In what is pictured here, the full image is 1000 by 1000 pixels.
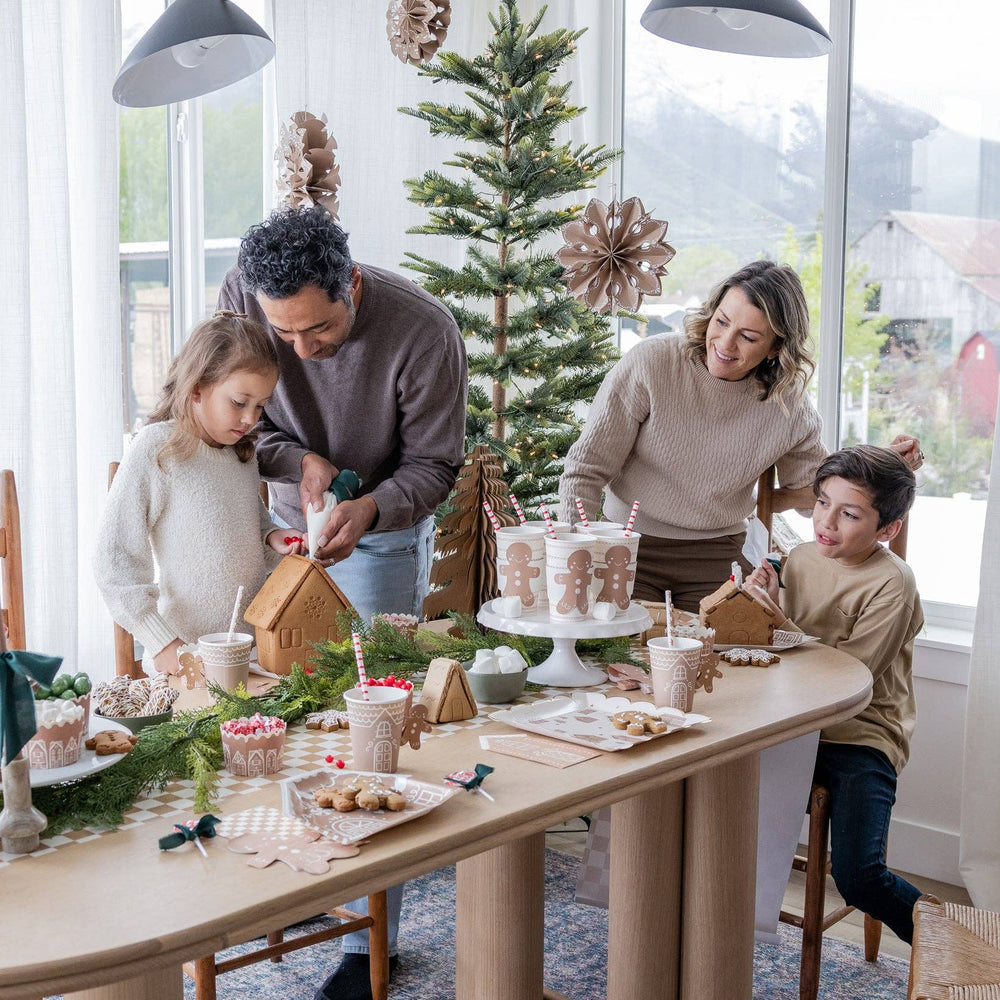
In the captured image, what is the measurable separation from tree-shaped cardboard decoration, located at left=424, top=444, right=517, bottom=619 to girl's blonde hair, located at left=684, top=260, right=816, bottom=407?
0.70 metres

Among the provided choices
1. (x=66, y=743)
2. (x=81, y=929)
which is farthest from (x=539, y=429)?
(x=81, y=929)

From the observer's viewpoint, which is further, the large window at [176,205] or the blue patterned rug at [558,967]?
the large window at [176,205]

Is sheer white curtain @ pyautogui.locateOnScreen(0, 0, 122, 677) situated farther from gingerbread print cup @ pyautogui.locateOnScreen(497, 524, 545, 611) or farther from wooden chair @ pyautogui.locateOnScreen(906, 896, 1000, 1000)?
wooden chair @ pyautogui.locateOnScreen(906, 896, 1000, 1000)

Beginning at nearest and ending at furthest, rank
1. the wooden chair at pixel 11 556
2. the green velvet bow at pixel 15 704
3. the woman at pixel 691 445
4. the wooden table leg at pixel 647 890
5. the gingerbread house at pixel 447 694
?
the green velvet bow at pixel 15 704 → the gingerbread house at pixel 447 694 → the wooden table leg at pixel 647 890 → the wooden chair at pixel 11 556 → the woman at pixel 691 445

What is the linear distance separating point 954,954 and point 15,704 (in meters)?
1.31

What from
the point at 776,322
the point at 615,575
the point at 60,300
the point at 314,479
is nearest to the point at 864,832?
the point at 615,575

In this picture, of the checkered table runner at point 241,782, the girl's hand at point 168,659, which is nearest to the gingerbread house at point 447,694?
the checkered table runner at point 241,782

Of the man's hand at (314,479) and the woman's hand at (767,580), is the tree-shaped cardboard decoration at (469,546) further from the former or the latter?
the woman's hand at (767,580)

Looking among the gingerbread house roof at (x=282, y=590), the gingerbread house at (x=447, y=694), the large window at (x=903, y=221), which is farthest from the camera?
the large window at (x=903, y=221)

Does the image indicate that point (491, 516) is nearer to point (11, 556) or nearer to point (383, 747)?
point (383, 747)

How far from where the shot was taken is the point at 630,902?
2018mm

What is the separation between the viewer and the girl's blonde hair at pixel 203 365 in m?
2.08

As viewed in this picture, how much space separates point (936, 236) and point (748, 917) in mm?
2073

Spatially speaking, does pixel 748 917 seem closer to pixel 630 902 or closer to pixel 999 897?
pixel 630 902
